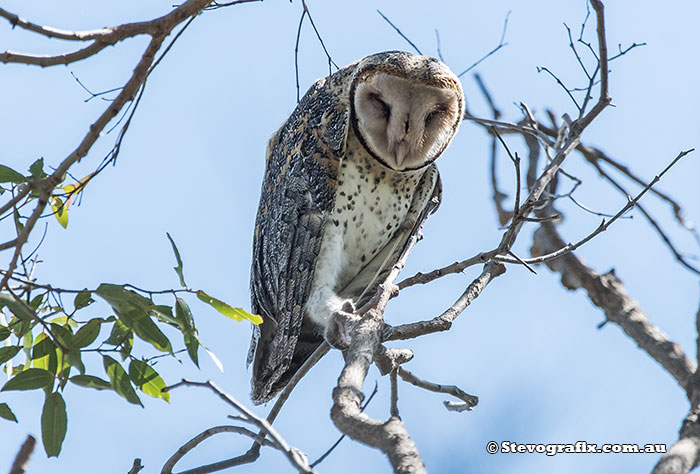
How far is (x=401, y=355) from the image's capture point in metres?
3.19

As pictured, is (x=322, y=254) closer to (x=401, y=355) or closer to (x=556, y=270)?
(x=401, y=355)

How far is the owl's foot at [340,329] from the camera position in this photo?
313 centimetres

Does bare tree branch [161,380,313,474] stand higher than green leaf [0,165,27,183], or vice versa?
green leaf [0,165,27,183]

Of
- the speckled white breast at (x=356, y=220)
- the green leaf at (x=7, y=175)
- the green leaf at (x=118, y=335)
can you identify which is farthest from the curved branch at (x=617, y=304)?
the green leaf at (x=7, y=175)

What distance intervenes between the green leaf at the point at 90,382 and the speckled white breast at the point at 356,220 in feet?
4.60

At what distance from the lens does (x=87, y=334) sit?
2551 mm

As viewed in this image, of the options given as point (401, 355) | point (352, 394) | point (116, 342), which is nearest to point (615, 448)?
point (401, 355)

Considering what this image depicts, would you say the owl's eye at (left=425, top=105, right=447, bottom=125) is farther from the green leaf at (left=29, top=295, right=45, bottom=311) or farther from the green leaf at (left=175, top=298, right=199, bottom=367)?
the green leaf at (left=29, top=295, right=45, bottom=311)

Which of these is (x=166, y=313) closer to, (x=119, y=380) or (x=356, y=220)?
(x=119, y=380)

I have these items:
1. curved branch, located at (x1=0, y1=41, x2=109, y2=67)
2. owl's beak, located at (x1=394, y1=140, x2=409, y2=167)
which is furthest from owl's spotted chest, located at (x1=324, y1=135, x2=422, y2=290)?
curved branch, located at (x1=0, y1=41, x2=109, y2=67)

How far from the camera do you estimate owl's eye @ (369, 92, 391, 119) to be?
3939 millimetres

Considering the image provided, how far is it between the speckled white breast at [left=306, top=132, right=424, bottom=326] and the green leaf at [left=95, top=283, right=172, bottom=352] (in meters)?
1.26

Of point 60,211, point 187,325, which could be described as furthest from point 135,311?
point 60,211

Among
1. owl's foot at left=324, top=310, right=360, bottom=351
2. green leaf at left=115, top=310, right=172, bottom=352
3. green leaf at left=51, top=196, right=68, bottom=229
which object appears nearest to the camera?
green leaf at left=115, top=310, right=172, bottom=352
